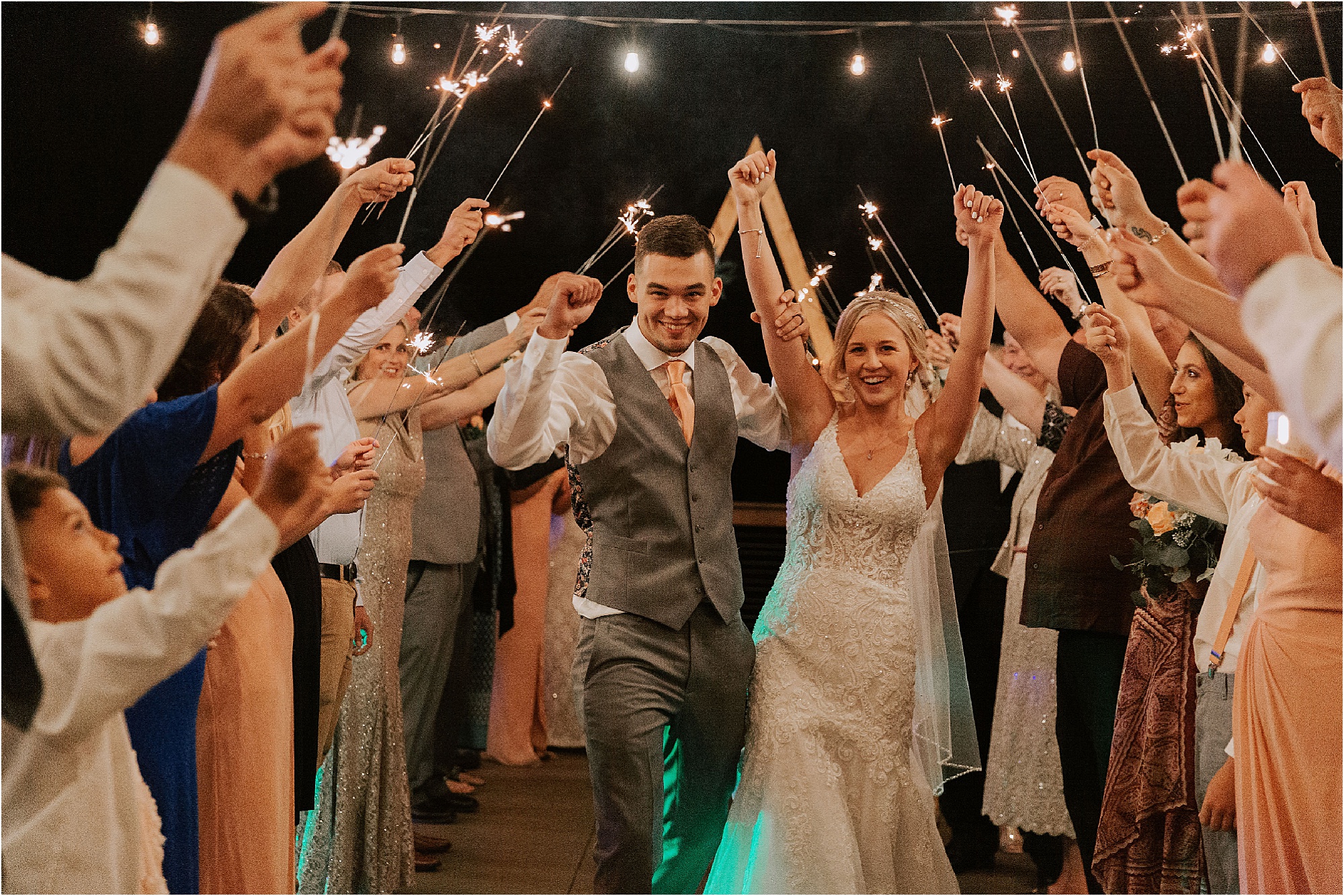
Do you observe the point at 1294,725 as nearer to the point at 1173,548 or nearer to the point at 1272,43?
the point at 1173,548

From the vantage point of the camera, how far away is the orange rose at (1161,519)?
2.53 m

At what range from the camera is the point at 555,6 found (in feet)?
12.7

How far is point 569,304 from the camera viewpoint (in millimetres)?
2033

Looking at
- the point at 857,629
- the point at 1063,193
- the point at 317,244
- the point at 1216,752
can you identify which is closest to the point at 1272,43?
the point at 1063,193

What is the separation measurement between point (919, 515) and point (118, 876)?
169 centimetres

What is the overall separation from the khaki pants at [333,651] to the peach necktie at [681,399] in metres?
0.90

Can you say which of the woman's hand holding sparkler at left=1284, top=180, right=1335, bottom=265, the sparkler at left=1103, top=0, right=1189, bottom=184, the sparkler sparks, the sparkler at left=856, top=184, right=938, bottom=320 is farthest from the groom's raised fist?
the sparkler at left=856, top=184, right=938, bottom=320

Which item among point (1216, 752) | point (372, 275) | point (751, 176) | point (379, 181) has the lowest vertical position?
point (1216, 752)

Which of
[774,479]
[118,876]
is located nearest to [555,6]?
[774,479]

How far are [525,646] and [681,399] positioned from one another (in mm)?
2591

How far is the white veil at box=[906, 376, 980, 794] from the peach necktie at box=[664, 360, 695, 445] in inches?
23.3

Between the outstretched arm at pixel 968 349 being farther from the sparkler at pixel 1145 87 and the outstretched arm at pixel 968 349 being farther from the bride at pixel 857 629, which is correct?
the sparkler at pixel 1145 87

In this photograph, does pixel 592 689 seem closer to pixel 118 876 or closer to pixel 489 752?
pixel 118 876

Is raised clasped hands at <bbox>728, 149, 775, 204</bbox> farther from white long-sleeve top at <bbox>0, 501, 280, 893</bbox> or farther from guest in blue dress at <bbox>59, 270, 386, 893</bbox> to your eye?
white long-sleeve top at <bbox>0, 501, 280, 893</bbox>
